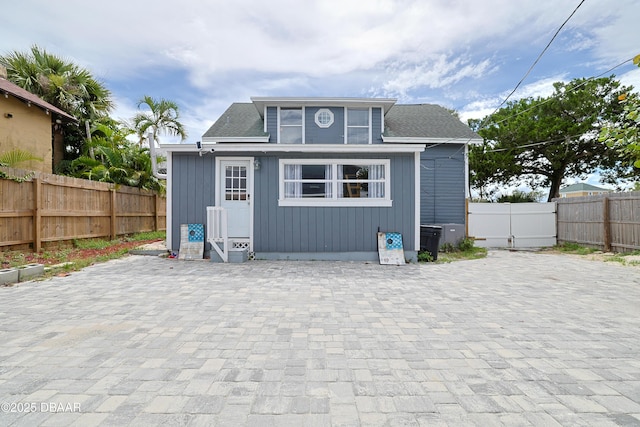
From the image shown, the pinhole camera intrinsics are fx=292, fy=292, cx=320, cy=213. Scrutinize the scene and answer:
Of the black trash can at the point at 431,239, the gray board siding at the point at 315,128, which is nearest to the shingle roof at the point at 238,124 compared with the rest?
the gray board siding at the point at 315,128

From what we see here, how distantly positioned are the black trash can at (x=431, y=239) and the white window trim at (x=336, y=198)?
58.0 inches

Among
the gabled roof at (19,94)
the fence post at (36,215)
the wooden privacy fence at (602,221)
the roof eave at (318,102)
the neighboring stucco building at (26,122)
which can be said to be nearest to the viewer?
the fence post at (36,215)

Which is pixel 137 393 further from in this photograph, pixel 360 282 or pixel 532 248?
pixel 532 248

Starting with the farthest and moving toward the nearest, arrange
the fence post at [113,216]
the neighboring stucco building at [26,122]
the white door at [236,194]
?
the fence post at [113,216], the neighboring stucco building at [26,122], the white door at [236,194]

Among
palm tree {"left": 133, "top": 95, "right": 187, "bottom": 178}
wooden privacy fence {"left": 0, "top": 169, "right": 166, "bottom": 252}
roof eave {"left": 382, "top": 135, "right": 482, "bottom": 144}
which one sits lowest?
wooden privacy fence {"left": 0, "top": 169, "right": 166, "bottom": 252}

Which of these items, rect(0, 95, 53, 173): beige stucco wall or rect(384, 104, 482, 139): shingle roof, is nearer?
rect(0, 95, 53, 173): beige stucco wall

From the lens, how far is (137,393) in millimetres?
1969

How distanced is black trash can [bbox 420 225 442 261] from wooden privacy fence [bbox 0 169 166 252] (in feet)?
31.3

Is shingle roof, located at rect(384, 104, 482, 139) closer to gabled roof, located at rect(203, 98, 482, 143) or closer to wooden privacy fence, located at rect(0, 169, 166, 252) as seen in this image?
gabled roof, located at rect(203, 98, 482, 143)

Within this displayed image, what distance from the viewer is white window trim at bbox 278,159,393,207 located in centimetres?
732

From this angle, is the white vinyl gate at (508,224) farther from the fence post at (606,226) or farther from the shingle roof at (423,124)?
the shingle roof at (423,124)

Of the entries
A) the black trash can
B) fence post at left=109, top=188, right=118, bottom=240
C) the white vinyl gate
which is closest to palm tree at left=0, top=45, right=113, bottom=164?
fence post at left=109, top=188, right=118, bottom=240

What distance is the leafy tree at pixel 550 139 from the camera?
15617 millimetres

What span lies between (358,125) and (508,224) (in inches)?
263
